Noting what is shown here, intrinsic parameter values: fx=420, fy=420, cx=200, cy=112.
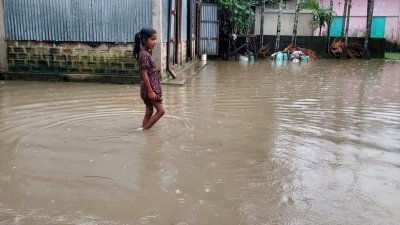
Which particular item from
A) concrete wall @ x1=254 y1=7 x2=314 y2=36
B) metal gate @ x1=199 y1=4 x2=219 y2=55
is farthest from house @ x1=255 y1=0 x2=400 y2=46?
metal gate @ x1=199 y1=4 x2=219 y2=55

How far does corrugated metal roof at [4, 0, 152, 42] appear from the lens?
10.5m

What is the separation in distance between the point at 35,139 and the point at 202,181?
2535 mm

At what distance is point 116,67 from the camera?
35.3 ft

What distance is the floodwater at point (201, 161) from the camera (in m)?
3.37

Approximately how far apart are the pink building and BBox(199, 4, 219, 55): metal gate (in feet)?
35.7

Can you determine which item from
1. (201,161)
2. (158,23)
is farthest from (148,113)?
(158,23)

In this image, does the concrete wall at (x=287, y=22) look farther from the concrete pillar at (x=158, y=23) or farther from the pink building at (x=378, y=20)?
the concrete pillar at (x=158, y=23)

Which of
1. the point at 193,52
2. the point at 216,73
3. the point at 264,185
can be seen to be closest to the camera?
the point at 264,185

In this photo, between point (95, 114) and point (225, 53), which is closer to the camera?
point (95, 114)

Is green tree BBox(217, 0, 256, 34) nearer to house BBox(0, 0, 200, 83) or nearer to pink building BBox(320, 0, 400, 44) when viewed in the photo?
house BBox(0, 0, 200, 83)

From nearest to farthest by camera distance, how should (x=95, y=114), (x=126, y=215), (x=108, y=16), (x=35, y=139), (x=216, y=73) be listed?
(x=126, y=215), (x=35, y=139), (x=95, y=114), (x=108, y=16), (x=216, y=73)

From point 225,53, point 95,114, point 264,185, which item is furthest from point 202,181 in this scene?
point 225,53

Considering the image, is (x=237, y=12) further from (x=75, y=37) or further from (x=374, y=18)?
(x=374, y=18)

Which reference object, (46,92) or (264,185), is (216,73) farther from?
(264,185)
